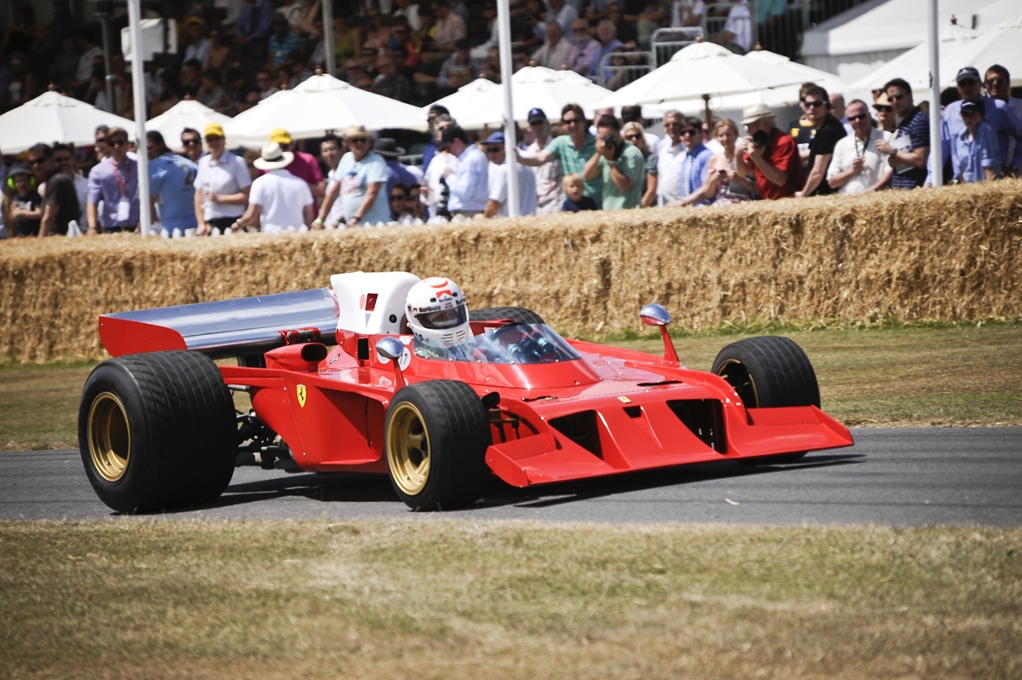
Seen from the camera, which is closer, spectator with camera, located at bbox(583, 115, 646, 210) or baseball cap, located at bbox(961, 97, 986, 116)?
baseball cap, located at bbox(961, 97, 986, 116)

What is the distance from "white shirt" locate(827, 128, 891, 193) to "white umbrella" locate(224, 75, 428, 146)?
8.39 metres

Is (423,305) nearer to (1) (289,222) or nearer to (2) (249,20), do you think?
(1) (289,222)

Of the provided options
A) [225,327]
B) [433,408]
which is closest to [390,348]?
[433,408]

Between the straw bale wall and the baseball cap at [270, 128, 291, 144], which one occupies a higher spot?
the baseball cap at [270, 128, 291, 144]

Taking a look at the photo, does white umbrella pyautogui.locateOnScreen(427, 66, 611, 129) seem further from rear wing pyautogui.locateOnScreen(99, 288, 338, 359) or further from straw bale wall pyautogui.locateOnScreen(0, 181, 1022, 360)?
rear wing pyautogui.locateOnScreen(99, 288, 338, 359)

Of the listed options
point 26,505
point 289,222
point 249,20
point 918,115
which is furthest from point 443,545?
point 249,20

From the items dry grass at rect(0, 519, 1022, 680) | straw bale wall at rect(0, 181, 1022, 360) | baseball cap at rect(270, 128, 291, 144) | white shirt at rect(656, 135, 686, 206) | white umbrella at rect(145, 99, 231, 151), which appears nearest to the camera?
dry grass at rect(0, 519, 1022, 680)

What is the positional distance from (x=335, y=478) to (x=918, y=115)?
7442 mm

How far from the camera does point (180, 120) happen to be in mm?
24188

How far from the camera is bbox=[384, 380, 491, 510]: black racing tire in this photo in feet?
23.5

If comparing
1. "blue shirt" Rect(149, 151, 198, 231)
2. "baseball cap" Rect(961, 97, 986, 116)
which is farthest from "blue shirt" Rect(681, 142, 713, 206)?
"blue shirt" Rect(149, 151, 198, 231)

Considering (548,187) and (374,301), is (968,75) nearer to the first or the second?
(548,187)

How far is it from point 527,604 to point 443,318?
321cm

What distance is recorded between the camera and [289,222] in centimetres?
1681
